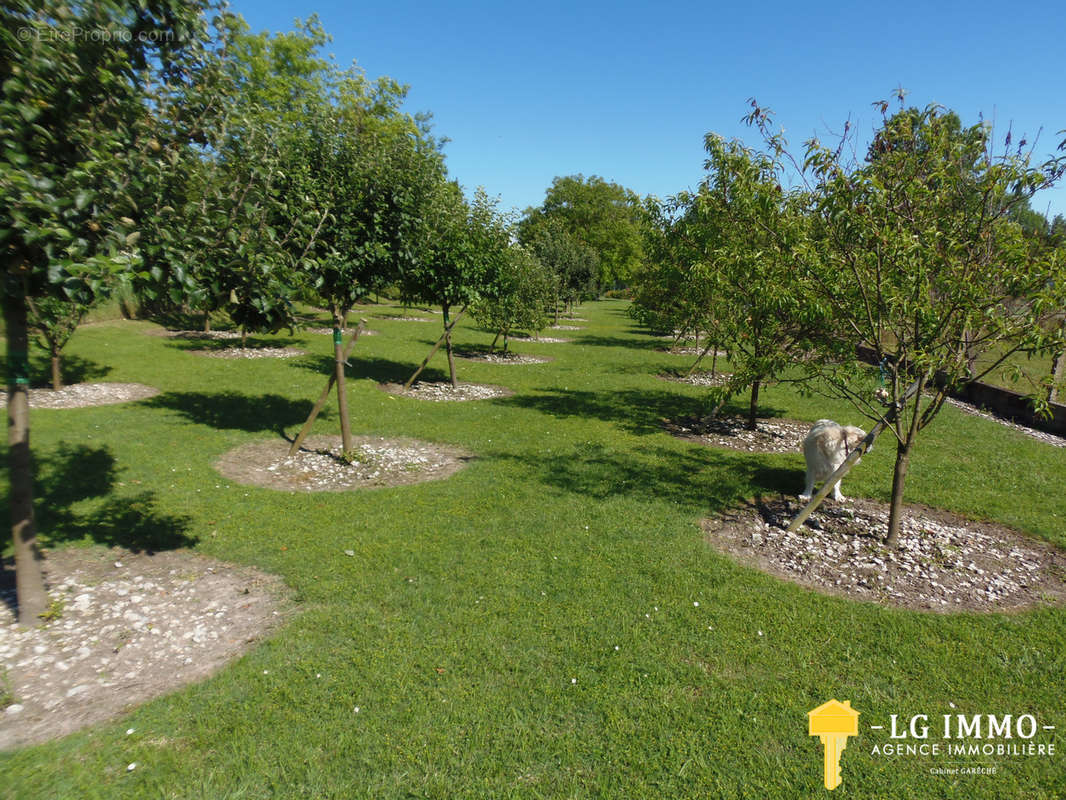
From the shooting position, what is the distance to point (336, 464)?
9906mm

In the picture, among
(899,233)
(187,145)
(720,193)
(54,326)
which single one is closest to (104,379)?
(54,326)

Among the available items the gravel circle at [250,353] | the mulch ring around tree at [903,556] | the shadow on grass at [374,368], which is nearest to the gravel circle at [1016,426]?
the mulch ring around tree at [903,556]

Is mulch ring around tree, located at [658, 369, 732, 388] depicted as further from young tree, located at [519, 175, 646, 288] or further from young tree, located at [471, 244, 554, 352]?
young tree, located at [519, 175, 646, 288]

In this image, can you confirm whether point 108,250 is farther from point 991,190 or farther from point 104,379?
point 104,379

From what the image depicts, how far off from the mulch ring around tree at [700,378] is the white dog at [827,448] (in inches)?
461

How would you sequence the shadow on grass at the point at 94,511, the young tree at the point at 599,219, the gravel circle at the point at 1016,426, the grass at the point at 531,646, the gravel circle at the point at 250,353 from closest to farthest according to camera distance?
the grass at the point at 531,646 < the shadow on grass at the point at 94,511 < the gravel circle at the point at 1016,426 < the gravel circle at the point at 250,353 < the young tree at the point at 599,219

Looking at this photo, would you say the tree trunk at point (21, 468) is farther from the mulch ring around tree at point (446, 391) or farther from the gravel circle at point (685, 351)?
the gravel circle at point (685, 351)

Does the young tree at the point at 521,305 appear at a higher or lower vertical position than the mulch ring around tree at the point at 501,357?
higher

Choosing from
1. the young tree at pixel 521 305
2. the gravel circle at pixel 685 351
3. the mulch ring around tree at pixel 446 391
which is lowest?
the mulch ring around tree at pixel 446 391

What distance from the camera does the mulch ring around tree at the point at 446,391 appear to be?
52.6 ft

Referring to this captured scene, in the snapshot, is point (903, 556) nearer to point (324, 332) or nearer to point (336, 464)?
point (336, 464)

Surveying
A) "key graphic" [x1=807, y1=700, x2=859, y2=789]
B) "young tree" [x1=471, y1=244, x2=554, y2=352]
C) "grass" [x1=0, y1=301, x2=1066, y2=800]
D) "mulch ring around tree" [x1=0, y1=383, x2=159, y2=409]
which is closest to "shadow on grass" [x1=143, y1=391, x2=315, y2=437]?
"mulch ring around tree" [x1=0, y1=383, x2=159, y2=409]

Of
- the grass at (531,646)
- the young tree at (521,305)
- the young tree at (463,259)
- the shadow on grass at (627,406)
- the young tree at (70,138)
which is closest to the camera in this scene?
the young tree at (70,138)

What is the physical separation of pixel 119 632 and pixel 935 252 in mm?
8727
